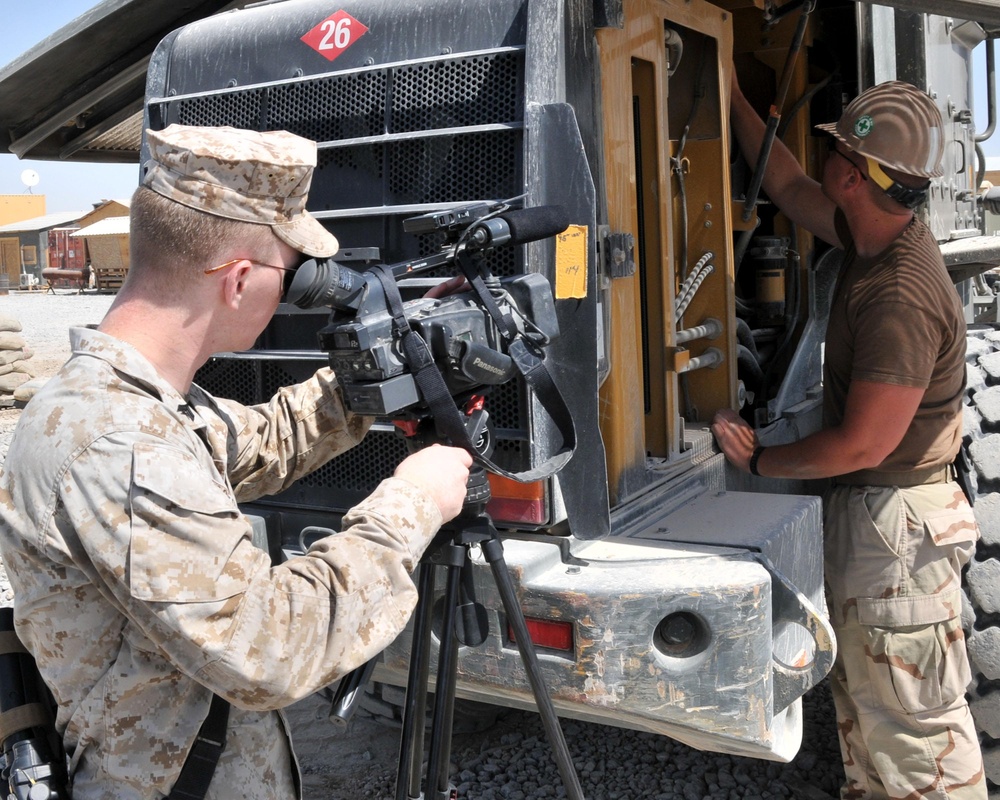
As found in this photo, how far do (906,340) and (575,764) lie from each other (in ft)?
5.59

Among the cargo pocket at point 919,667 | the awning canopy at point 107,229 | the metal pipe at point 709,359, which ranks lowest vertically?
the cargo pocket at point 919,667

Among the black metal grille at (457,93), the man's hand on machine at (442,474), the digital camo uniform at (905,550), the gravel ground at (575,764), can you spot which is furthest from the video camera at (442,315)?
the gravel ground at (575,764)

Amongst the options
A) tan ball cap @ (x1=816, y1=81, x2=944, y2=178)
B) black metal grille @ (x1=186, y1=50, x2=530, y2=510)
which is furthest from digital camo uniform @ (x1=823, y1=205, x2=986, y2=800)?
black metal grille @ (x1=186, y1=50, x2=530, y2=510)

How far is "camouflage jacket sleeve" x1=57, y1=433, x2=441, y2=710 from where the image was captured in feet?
4.83

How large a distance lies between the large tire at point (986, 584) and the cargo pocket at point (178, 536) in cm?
228

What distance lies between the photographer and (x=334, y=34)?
2750 millimetres

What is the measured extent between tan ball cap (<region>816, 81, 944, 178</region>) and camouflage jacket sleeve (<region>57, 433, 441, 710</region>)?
6.43ft

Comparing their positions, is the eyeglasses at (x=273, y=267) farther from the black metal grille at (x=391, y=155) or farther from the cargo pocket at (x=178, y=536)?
the black metal grille at (x=391, y=155)

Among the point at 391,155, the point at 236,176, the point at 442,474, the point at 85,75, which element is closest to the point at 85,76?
the point at 85,75

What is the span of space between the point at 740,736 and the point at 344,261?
1.43 m

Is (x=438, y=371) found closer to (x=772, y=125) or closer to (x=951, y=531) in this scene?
(x=951, y=531)

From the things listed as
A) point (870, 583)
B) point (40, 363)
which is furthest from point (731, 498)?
point (40, 363)

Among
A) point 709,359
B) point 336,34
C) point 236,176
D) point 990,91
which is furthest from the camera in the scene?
point 990,91

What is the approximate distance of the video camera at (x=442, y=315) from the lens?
1.85 meters
